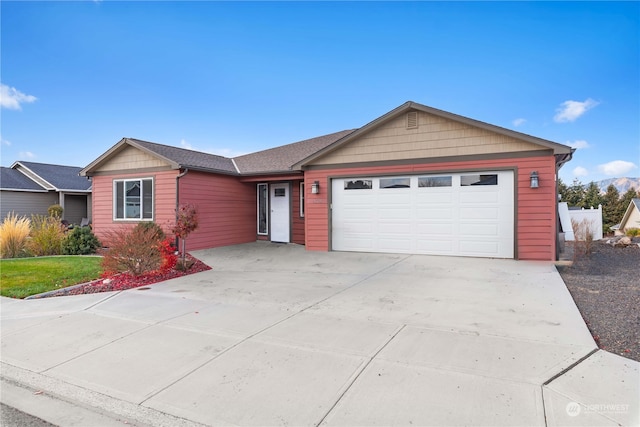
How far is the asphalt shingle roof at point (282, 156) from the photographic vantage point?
506 inches

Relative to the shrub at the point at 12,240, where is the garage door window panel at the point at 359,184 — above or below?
above

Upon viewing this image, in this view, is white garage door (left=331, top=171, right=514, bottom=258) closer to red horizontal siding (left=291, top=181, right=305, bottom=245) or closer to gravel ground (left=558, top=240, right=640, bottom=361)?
gravel ground (left=558, top=240, right=640, bottom=361)

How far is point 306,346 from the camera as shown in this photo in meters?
3.69

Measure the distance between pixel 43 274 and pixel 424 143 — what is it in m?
10.0

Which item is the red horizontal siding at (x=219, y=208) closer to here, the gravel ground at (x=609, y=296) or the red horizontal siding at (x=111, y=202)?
the red horizontal siding at (x=111, y=202)

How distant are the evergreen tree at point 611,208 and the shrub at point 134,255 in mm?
46151

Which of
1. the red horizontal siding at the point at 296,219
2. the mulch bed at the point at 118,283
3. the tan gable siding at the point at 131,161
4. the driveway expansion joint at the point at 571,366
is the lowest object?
the mulch bed at the point at 118,283

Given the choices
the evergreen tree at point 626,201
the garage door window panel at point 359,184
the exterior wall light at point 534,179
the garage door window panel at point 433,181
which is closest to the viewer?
the exterior wall light at point 534,179

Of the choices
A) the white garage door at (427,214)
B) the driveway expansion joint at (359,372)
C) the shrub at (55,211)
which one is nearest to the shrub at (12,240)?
the shrub at (55,211)

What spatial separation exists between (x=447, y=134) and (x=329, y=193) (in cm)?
387

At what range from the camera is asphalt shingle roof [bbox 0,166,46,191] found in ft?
63.9

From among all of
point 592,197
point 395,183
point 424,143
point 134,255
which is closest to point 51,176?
point 134,255

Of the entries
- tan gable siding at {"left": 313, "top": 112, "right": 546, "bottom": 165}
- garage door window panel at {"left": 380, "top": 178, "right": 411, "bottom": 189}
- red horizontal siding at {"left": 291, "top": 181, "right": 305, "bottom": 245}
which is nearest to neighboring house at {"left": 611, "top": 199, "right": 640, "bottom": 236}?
tan gable siding at {"left": 313, "top": 112, "right": 546, "bottom": 165}

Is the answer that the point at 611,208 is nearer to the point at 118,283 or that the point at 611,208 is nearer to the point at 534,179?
the point at 534,179
